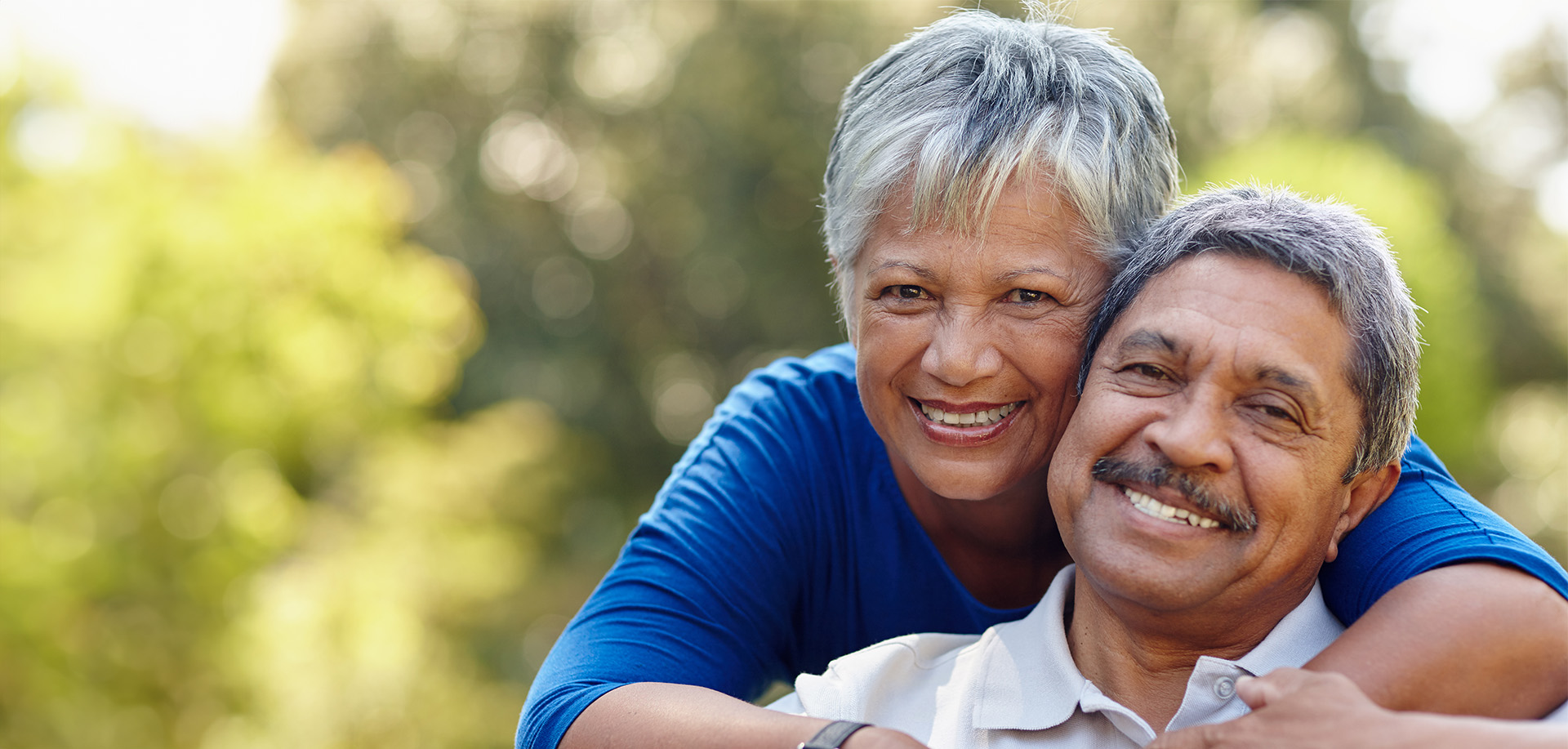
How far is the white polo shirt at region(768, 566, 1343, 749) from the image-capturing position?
184cm

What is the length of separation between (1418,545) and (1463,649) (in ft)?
0.68

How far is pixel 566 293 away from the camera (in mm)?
15133

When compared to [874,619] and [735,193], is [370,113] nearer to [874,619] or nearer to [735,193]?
[735,193]

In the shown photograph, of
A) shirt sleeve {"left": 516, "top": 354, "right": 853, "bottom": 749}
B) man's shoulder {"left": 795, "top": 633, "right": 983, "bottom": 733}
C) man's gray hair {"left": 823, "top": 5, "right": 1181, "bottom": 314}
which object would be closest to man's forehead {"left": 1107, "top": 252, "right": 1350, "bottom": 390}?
man's gray hair {"left": 823, "top": 5, "right": 1181, "bottom": 314}

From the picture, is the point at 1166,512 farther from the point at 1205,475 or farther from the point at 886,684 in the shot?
the point at 886,684

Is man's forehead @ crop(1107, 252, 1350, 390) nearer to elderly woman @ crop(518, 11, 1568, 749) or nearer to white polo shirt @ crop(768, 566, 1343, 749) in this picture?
elderly woman @ crop(518, 11, 1568, 749)

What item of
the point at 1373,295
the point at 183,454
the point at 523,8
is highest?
the point at 523,8

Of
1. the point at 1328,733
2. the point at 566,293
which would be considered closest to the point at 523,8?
the point at 566,293

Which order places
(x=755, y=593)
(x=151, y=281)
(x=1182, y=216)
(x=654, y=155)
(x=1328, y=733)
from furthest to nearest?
(x=654, y=155) < (x=151, y=281) < (x=755, y=593) < (x=1182, y=216) < (x=1328, y=733)

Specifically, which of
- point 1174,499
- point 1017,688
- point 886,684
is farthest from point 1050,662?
point 1174,499

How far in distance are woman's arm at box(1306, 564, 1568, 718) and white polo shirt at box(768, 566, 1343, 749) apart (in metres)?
0.17

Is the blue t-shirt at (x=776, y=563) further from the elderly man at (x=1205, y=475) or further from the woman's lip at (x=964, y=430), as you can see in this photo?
the woman's lip at (x=964, y=430)

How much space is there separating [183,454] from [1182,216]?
292 inches

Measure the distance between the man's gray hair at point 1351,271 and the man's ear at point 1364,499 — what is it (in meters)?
0.04
